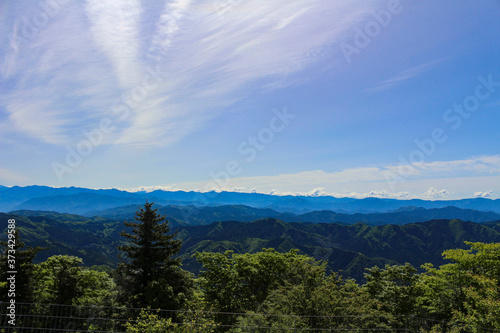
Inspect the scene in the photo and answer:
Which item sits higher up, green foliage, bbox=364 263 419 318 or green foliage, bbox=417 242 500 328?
green foliage, bbox=417 242 500 328

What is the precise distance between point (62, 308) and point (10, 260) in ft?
21.3

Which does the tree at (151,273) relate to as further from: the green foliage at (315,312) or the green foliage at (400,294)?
the green foliage at (400,294)

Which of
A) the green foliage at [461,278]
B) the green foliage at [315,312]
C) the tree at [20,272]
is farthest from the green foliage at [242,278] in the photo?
the tree at [20,272]

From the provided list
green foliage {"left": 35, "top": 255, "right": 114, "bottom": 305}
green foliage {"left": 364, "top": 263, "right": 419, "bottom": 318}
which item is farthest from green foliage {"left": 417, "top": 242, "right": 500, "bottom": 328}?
green foliage {"left": 35, "top": 255, "right": 114, "bottom": 305}

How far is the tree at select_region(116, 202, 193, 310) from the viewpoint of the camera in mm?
25594

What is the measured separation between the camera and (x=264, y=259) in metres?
31.4

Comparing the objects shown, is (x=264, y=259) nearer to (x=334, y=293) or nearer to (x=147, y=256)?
(x=334, y=293)

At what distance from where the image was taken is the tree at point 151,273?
25594 mm

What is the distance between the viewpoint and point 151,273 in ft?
93.0

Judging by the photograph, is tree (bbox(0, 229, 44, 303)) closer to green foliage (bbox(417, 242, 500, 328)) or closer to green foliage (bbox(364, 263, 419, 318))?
green foliage (bbox(364, 263, 419, 318))

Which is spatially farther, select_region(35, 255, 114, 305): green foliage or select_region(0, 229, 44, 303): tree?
select_region(35, 255, 114, 305): green foliage

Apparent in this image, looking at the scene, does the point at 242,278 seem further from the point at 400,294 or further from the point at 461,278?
the point at 461,278

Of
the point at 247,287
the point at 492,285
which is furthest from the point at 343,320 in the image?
the point at 247,287

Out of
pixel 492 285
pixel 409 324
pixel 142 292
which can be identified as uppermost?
pixel 492 285
